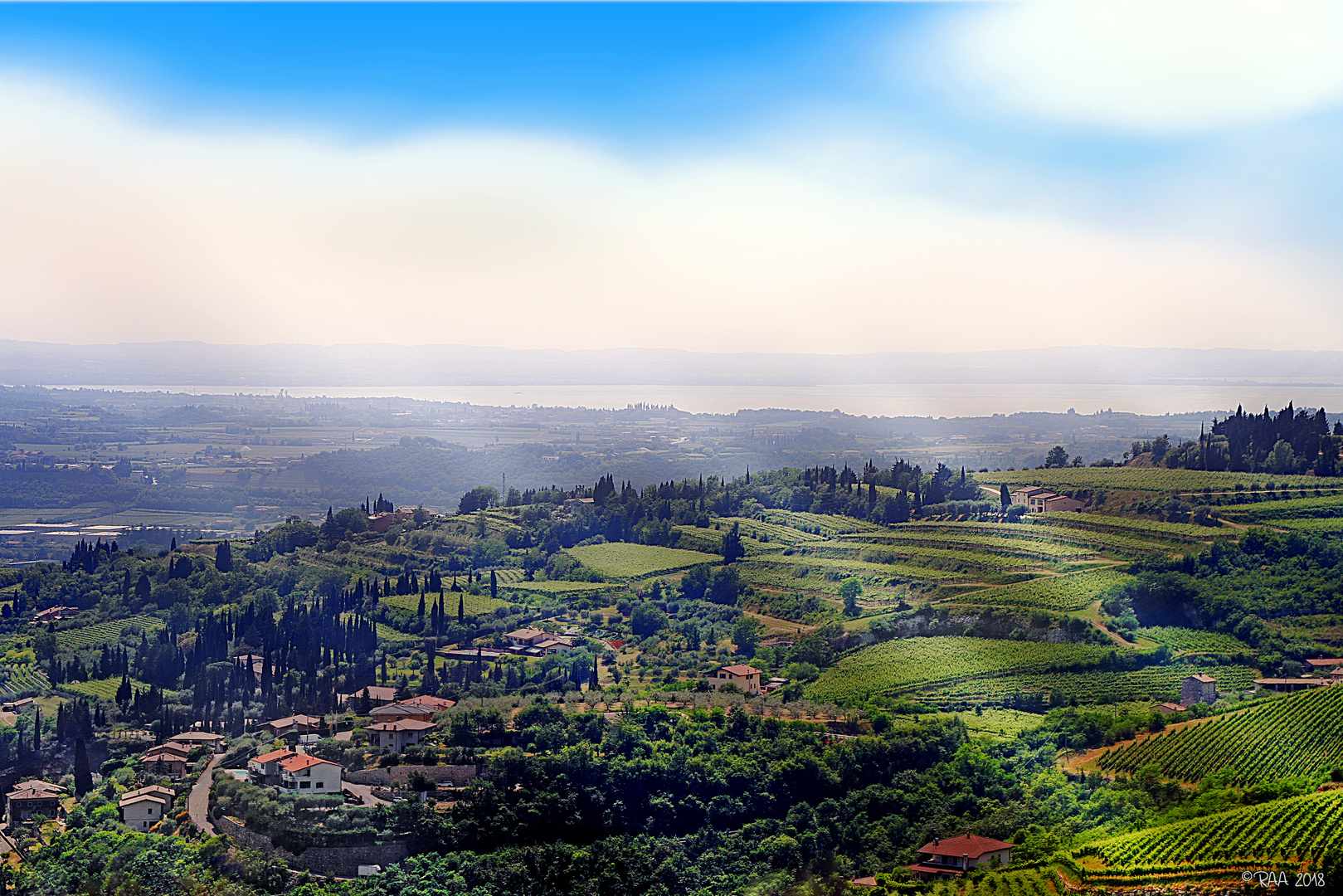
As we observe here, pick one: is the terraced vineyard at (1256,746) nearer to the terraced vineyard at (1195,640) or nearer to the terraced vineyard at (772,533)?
the terraced vineyard at (1195,640)

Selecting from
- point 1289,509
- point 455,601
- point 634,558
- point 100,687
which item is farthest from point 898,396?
point 100,687

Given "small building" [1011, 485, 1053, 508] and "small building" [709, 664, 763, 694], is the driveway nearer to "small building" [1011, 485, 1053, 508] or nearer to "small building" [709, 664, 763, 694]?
"small building" [709, 664, 763, 694]

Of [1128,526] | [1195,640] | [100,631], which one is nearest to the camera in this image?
[1195,640]

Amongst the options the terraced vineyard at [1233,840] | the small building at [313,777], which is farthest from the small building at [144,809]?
the terraced vineyard at [1233,840]

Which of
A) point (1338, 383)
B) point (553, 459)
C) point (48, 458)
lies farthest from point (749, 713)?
point (48, 458)

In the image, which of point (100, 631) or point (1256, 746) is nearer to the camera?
point (1256, 746)

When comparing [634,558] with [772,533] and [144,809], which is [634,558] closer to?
[772,533]

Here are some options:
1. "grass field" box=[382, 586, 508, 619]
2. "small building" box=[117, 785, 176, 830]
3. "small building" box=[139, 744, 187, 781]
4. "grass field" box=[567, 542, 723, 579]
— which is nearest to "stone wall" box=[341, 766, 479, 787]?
"small building" box=[117, 785, 176, 830]

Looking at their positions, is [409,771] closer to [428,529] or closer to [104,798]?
[104,798]

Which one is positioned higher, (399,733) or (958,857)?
(399,733)
